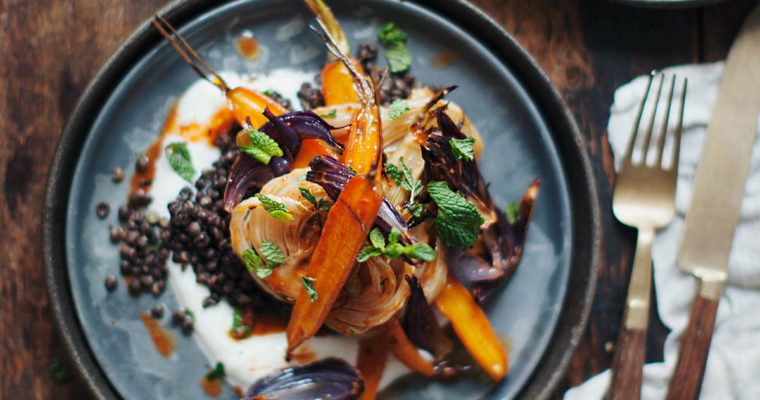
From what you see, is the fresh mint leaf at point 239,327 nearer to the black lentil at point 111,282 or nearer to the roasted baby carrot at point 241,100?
the black lentil at point 111,282

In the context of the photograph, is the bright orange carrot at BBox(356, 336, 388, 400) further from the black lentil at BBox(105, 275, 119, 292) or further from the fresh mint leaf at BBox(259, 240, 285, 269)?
the black lentil at BBox(105, 275, 119, 292)

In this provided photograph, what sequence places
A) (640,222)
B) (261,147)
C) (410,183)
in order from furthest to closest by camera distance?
(640,222), (261,147), (410,183)

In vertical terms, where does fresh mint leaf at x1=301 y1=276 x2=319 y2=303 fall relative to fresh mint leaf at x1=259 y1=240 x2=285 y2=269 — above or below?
below

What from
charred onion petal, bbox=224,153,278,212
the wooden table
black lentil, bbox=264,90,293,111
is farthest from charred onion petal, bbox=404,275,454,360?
black lentil, bbox=264,90,293,111

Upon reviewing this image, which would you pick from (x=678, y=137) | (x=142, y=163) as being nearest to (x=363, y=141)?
(x=142, y=163)

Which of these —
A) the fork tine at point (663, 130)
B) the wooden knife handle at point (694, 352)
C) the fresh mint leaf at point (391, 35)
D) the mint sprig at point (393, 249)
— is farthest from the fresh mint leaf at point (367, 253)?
the wooden knife handle at point (694, 352)

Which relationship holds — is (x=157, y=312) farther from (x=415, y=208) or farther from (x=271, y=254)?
(x=415, y=208)

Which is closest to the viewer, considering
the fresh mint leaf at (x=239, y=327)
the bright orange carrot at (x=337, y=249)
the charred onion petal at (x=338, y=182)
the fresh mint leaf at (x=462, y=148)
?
the bright orange carrot at (x=337, y=249)
